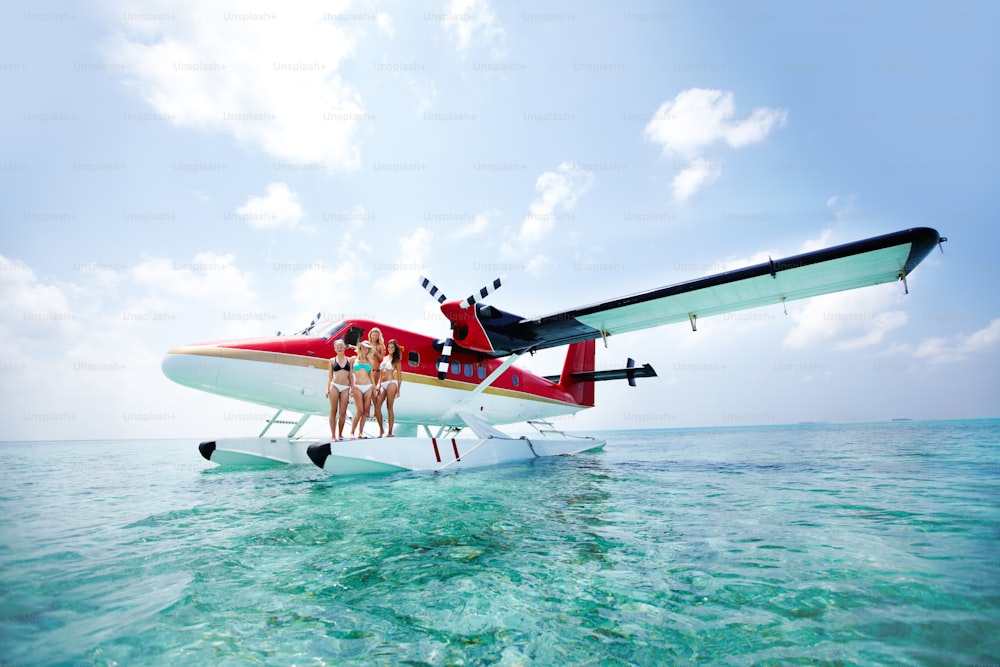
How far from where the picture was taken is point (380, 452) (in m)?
7.29

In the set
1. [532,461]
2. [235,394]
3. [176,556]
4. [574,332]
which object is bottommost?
[532,461]

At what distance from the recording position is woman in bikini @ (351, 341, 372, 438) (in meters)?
7.41

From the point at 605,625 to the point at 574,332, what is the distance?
886cm

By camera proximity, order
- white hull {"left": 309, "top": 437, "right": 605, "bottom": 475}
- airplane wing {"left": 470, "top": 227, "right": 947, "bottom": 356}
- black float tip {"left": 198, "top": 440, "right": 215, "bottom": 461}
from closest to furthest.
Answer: white hull {"left": 309, "top": 437, "right": 605, "bottom": 475} → airplane wing {"left": 470, "top": 227, "right": 947, "bottom": 356} → black float tip {"left": 198, "top": 440, "right": 215, "bottom": 461}

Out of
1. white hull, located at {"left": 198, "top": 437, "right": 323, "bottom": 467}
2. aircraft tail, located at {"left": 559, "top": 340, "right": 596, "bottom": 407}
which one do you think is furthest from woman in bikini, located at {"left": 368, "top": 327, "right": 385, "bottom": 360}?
aircraft tail, located at {"left": 559, "top": 340, "right": 596, "bottom": 407}

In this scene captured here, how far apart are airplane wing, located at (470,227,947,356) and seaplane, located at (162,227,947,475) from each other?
24 millimetres

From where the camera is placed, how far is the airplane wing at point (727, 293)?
7.08 metres

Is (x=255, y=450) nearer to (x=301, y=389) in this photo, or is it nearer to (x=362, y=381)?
(x=301, y=389)

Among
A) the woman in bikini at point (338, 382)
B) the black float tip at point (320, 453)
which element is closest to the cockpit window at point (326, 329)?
the woman in bikini at point (338, 382)

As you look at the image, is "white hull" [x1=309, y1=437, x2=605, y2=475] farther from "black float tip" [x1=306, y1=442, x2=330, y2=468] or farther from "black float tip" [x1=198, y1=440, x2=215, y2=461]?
"black float tip" [x1=198, y1=440, x2=215, y2=461]

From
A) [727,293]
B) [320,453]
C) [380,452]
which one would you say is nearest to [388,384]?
[380,452]

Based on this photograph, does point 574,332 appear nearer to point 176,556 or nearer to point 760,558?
point 760,558

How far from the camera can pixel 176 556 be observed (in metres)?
3.08

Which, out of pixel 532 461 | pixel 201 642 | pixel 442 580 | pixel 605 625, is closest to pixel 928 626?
pixel 605 625
